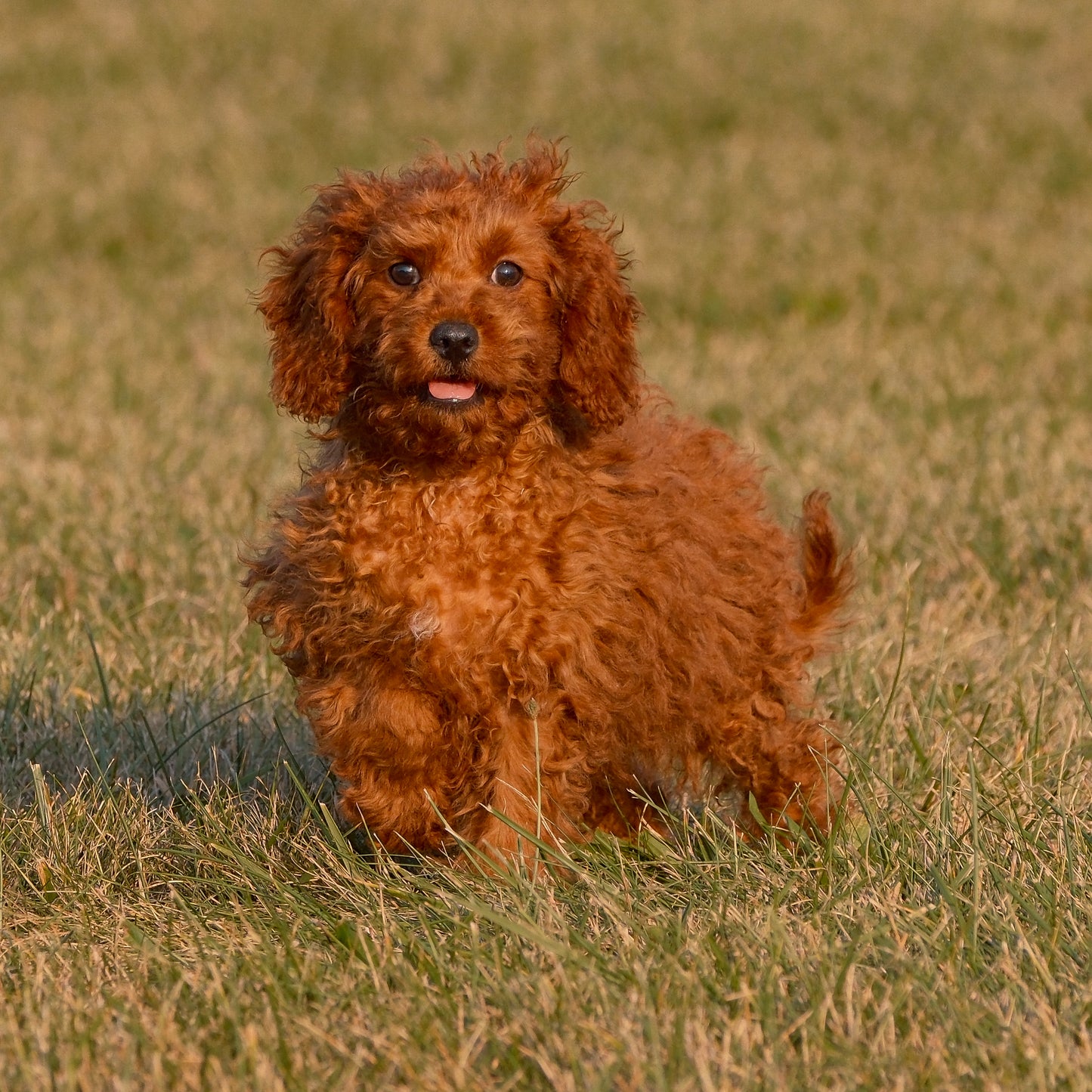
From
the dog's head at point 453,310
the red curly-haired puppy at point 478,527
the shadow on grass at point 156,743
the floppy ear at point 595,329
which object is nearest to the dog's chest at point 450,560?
the red curly-haired puppy at point 478,527

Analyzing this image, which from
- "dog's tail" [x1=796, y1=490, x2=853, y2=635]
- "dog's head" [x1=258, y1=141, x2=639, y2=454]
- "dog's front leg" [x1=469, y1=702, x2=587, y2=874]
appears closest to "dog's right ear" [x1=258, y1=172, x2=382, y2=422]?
"dog's head" [x1=258, y1=141, x2=639, y2=454]

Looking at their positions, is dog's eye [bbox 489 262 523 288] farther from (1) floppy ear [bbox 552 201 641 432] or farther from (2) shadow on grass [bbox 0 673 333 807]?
(2) shadow on grass [bbox 0 673 333 807]

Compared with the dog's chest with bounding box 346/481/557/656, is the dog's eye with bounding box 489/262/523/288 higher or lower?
higher

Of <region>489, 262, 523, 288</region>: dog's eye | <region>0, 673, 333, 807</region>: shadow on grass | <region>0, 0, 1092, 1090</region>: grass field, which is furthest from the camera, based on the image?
<region>0, 673, 333, 807</region>: shadow on grass

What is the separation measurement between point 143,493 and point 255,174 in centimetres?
802

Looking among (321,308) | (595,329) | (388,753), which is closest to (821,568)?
(595,329)

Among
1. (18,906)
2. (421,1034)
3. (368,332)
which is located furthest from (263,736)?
(421,1034)

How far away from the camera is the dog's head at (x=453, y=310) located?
3.76 m

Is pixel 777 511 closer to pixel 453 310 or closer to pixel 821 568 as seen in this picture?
pixel 821 568

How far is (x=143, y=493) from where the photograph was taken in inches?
280

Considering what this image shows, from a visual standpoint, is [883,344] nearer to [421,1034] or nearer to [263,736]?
[263,736]

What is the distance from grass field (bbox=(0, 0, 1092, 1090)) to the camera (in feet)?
10.4

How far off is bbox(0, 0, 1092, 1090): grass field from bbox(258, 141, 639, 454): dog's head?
0.94 meters

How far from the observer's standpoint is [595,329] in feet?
13.2
